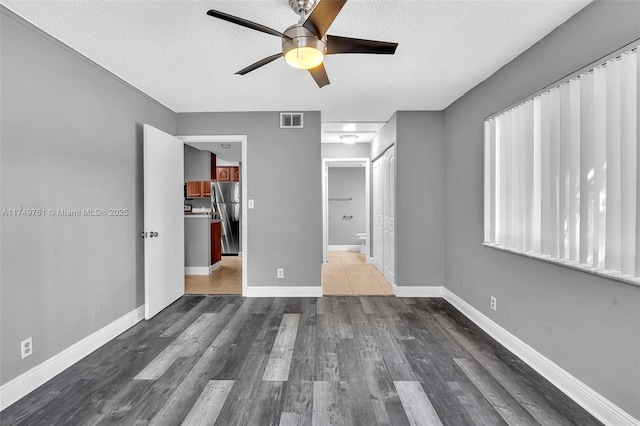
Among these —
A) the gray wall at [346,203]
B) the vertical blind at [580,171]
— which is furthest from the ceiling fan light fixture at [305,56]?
the gray wall at [346,203]

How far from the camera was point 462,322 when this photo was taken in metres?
3.22

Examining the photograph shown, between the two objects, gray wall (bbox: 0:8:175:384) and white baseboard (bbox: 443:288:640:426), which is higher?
gray wall (bbox: 0:8:175:384)

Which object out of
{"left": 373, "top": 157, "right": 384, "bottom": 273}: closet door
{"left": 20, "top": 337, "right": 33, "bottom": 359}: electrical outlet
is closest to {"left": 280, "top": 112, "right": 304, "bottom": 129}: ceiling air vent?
{"left": 373, "top": 157, "right": 384, "bottom": 273}: closet door

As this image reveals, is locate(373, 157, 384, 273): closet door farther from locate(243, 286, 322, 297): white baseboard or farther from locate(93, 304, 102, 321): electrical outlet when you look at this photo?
locate(93, 304, 102, 321): electrical outlet

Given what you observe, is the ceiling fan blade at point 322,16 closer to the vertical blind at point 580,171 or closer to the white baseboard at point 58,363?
the vertical blind at point 580,171

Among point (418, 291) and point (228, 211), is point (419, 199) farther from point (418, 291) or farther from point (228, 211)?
point (228, 211)

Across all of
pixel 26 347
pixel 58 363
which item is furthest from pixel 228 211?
pixel 26 347

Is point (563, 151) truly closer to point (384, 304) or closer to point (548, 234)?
point (548, 234)

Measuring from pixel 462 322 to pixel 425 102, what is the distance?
2.62m

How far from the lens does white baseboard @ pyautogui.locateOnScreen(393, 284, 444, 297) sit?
4.09 metres

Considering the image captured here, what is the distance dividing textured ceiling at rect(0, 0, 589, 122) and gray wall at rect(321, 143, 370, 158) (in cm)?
279

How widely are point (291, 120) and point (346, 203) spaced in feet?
15.1

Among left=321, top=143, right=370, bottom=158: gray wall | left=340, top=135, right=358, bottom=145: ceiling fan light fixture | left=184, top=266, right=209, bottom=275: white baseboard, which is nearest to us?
left=184, top=266, right=209, bottom=275: white baseboard

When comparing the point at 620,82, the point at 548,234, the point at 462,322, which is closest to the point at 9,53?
the point at 620,82
